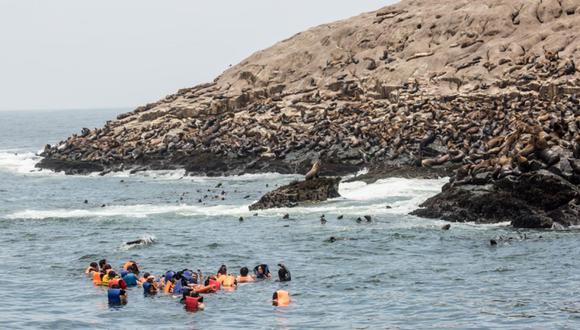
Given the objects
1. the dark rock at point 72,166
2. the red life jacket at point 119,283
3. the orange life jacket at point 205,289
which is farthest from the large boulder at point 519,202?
the dark rock at point 72,166

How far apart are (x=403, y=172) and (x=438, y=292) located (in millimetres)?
28903

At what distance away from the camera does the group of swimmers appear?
1307 inches

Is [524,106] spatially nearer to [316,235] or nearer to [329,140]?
[329,140]

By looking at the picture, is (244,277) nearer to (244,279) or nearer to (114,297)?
(244,279)

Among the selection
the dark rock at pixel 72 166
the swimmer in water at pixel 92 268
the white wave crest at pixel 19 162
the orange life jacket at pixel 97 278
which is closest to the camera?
the orange life jacket at pixel 97 278

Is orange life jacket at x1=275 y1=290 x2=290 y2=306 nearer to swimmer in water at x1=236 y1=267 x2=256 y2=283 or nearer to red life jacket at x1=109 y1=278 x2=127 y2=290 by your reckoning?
swimmer in water at x1=236 y1=267 x2=256 y2=283

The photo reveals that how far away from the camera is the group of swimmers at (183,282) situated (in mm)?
33188

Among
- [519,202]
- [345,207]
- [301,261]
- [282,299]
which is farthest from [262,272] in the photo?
[345,207]

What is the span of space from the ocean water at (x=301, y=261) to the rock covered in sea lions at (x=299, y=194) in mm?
1312

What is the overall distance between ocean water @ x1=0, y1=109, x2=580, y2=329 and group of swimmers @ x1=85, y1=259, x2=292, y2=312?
1.45 ft

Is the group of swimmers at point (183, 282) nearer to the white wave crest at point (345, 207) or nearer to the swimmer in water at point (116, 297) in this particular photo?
the swimmer in water at point (116, 297)

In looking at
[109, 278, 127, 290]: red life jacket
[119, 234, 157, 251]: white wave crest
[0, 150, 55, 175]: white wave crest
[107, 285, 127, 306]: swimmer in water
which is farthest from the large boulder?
[0, 150, 55, 175]: white wave crest

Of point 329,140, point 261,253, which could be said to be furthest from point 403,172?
point 261,253

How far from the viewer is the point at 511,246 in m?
41.3
